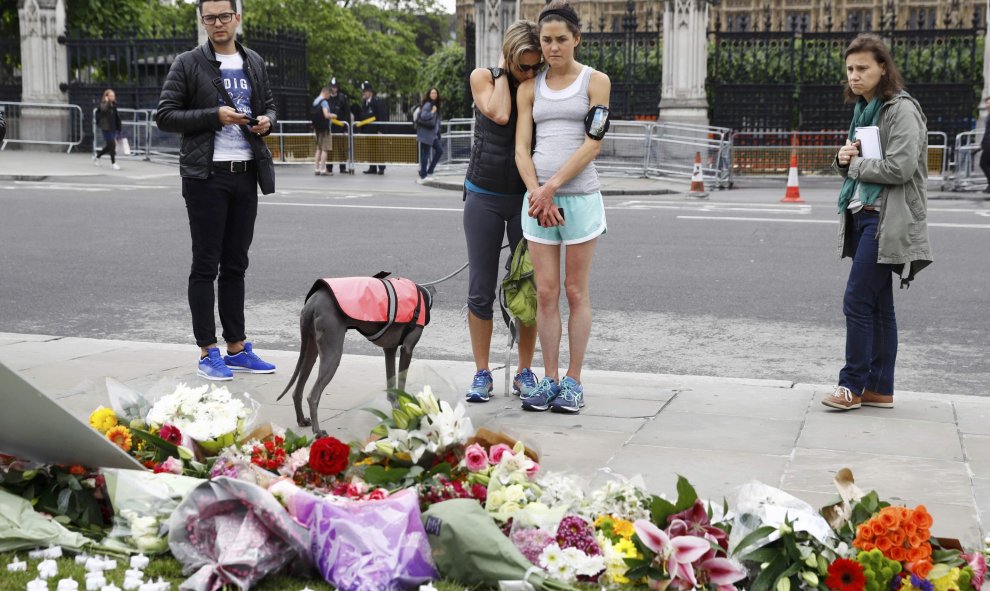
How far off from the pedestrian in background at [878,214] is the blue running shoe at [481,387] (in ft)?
5.38

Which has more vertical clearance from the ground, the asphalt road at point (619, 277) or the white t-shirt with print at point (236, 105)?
the white t-shirt with print at point (236, 105)

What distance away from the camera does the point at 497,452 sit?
13.6 feet

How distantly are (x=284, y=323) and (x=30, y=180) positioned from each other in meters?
14.8

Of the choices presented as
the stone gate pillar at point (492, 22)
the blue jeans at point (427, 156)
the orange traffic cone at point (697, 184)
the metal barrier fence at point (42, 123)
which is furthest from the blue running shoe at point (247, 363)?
the metal barrier fence at point (42, 123)

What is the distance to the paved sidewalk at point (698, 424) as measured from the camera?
4.64 metres

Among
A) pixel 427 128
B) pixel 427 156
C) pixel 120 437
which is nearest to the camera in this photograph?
pixel 120 437

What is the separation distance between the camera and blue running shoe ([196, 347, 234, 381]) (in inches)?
254

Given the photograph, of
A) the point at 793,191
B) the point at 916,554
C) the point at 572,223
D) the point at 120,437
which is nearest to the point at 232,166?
the point at 572,223

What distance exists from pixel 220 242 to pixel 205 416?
82.8 inches

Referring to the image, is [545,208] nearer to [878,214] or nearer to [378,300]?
[378,300]

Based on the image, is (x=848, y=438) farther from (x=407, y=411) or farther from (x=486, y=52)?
(x=486, y=52)

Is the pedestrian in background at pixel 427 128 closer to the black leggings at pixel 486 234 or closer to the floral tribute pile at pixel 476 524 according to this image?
the black leggings at pixel 486 234

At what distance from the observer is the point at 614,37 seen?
2659 cm

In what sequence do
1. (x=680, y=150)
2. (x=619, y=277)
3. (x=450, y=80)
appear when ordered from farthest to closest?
(x=450, y=80), (x=680, y=150), (x=619, y=277)
